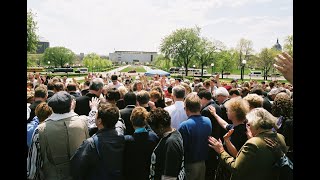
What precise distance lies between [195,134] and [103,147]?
179 centimetres

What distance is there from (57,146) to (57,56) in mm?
119722

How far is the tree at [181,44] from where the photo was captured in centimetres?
7656

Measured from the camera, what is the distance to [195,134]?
5.07 m

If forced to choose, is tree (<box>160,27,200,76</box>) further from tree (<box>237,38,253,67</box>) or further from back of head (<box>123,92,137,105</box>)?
back of head (<box>123,92,137,105</box>)

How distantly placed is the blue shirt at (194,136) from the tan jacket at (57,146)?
187 centimetres

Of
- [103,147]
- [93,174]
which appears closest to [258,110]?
[103,147]

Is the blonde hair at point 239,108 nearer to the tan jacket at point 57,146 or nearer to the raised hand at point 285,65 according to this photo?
the raised hand at point 285,65

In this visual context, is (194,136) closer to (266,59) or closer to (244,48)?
(266,59)

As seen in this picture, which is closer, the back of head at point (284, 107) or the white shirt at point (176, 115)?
the back of head at point (284, 107)

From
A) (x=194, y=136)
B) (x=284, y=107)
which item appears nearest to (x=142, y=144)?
(x=194, y=136)

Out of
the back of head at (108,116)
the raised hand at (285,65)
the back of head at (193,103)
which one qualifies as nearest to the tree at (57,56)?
the back of head at (193,103)

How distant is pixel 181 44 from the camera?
7681cm

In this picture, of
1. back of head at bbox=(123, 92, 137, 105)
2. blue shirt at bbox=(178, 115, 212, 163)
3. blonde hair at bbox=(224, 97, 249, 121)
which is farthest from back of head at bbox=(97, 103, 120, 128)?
blonde hair at bbox=(224, 97, 249, 121)
